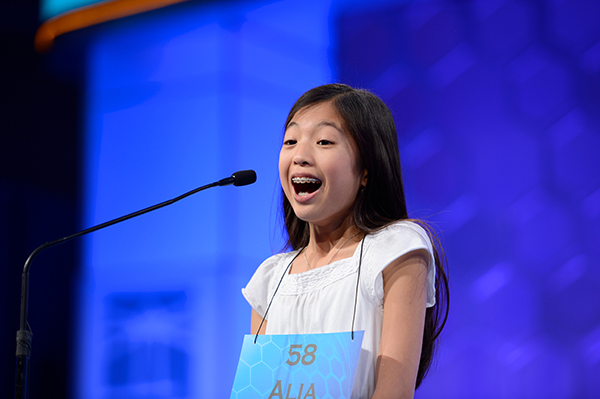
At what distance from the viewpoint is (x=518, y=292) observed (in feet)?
6.09

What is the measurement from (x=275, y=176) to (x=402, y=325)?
138 cm

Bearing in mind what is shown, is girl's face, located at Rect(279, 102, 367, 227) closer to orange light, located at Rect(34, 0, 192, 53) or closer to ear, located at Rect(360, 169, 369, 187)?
ear, located at Rect(360, 169, 369, 187)

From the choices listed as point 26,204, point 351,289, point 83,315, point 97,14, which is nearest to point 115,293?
point 83,315

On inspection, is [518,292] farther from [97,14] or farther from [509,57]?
[97,14]

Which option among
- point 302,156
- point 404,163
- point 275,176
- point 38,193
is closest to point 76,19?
point 38,193

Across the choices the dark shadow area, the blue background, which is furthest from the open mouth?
the dark shadow area

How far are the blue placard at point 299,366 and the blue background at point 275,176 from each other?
114cm

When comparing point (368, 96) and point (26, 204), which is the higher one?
point (26, 204)

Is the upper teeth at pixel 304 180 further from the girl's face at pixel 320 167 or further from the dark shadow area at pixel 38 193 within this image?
the dark shadow area at pixel 38 193

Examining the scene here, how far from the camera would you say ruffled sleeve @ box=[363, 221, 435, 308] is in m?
0.98

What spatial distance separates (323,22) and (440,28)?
0.47 m

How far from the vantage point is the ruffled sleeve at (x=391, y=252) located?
3.23ft

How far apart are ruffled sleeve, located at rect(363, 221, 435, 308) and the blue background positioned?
37.9 inches

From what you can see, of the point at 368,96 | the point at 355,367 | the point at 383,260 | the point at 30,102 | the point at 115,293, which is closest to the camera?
the point at 355,367
